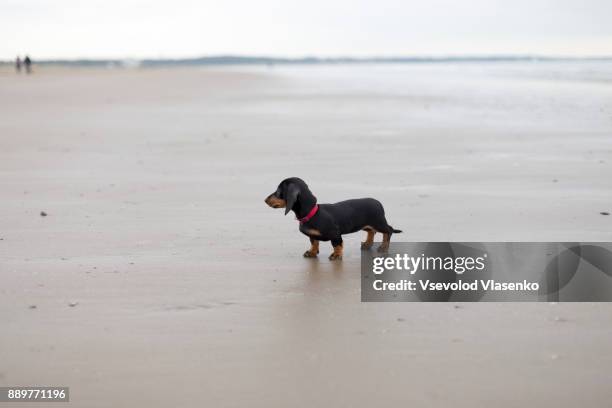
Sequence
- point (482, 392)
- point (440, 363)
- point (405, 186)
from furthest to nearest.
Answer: point (405, 186), point (440, 363), point (482, 392)

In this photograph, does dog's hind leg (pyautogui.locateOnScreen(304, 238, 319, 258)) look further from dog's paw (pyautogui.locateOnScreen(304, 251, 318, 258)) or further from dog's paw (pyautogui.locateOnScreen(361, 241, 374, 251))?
dog's paw (pyautogui.locateOnScreen(361, 241, 374, 251))

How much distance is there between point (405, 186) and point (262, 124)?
752 cm

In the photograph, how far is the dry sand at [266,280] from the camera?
3426 mm

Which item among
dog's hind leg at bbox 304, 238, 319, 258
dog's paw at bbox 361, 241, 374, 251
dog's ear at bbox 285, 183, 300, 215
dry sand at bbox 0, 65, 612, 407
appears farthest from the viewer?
dog's paw at bbox 361, 241, 374, 251

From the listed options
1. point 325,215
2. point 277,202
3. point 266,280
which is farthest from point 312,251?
point 266,280

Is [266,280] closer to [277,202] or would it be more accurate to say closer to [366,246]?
[277,202]

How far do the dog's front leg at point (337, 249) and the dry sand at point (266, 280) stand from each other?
0.08 meters

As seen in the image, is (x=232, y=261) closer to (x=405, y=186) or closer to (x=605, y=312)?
(x=605, y=312)

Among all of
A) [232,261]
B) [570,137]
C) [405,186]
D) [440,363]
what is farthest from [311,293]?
[570,137]

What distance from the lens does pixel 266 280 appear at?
4.91m

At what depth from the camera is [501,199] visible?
737cm

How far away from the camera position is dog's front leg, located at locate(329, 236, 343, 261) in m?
5.29

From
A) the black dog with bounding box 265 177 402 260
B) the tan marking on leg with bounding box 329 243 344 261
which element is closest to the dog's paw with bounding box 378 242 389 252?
the black dog with bounding box 265 177 402 260

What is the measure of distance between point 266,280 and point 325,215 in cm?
63
